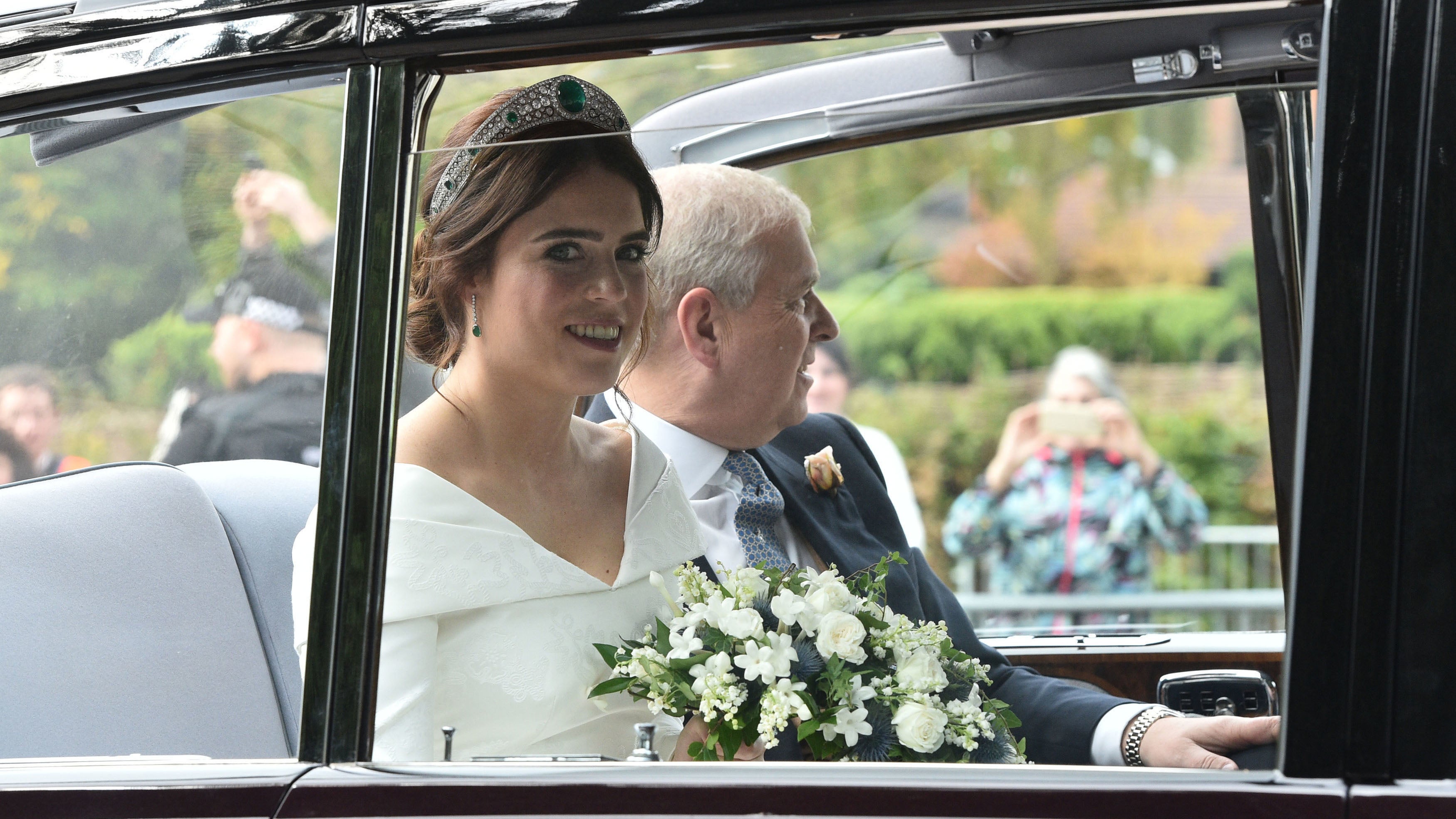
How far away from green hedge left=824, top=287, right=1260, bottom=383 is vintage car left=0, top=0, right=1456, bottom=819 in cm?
26

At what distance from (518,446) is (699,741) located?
441 millimetres

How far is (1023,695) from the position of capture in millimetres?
1826

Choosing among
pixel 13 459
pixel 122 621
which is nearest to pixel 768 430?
pixel 122 621

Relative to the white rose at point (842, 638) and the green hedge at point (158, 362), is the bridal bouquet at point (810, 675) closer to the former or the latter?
the white rose at point (842, 638)

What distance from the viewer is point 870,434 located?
226 centimetres

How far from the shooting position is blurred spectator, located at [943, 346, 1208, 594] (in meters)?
2.54

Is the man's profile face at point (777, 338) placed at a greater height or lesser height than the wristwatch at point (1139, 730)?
greater

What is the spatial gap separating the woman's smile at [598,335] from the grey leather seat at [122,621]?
0.54 meters

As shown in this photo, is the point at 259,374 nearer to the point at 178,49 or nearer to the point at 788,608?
the point at 178,49

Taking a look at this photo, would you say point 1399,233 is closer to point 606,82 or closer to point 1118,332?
point 606,82

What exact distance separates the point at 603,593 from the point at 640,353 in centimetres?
31

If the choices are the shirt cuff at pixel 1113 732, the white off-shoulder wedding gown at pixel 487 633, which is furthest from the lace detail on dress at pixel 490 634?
the shirt cuff at pixel 1113 732

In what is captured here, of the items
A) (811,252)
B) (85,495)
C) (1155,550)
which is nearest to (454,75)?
(811,252)

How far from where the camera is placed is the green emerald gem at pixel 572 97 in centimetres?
135
